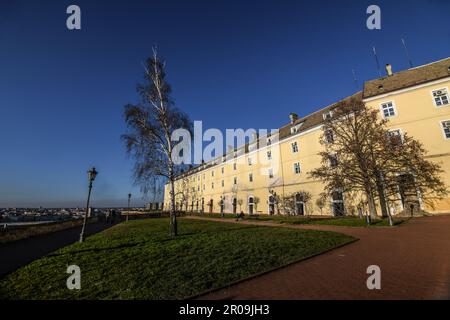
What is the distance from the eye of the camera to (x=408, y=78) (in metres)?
23.1

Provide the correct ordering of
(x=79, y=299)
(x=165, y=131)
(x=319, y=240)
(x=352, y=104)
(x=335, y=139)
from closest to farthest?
(x=79, y=299), (x=319, y=240), (x=165, y=131), (x=352, y=104), (x=335, y=139)

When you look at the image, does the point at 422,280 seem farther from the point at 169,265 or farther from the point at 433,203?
the point at 433,203

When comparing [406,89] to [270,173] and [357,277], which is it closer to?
[270,173]

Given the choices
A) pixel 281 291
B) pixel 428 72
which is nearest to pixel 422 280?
pixel 281 291

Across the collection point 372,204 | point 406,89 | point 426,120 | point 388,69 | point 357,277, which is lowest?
point 357,277

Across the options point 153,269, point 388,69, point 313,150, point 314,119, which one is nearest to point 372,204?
point 313,150

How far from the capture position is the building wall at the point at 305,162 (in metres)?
19.6

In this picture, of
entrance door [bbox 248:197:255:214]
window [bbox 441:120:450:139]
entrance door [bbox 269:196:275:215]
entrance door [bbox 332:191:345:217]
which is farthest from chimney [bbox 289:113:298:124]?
window [bbox 441:120:450:139]

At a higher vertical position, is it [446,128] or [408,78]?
[408,78]

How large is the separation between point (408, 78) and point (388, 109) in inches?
160

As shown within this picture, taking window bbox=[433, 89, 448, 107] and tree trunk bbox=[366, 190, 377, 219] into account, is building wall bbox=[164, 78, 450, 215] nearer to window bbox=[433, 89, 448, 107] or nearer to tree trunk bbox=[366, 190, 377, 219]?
window bbox=[433, 89, 448, 107]

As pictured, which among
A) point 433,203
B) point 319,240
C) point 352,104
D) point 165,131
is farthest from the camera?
point 352,104
